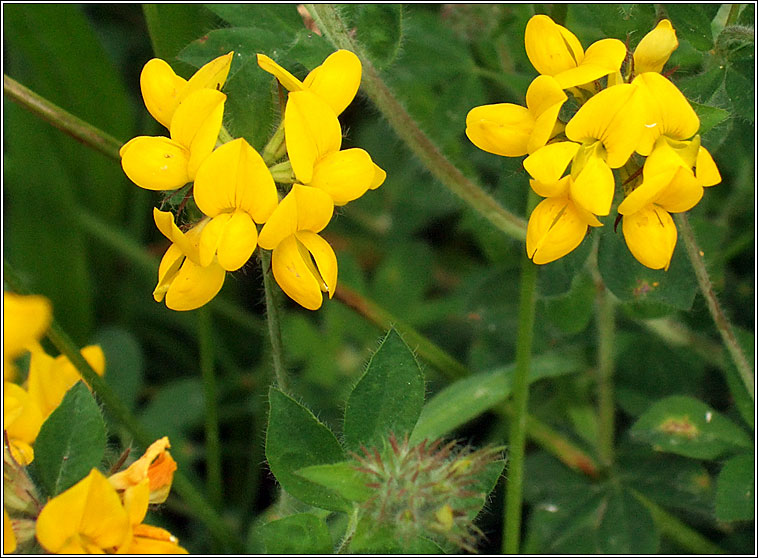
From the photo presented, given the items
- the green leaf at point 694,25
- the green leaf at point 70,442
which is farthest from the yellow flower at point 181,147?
the green leaf at point 694,25

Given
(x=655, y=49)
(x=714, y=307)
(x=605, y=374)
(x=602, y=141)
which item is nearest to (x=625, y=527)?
(x=605, y=374)

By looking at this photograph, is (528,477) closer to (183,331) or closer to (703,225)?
(703,225)

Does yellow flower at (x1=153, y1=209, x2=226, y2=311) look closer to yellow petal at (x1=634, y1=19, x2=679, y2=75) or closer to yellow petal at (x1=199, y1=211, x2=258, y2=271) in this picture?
yellow petal at (x1=199, y1=211, x2=258, y2=271)

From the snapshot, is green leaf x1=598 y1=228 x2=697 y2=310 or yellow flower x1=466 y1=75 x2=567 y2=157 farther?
green leaf x1=598 y1=228 x2=697 y2=310

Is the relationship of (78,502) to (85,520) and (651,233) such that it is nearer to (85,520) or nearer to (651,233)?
(85,520)

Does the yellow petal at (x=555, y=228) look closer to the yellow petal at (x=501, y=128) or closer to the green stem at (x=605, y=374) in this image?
the yellow petal at (x=501, y=128)

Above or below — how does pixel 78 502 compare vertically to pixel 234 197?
below

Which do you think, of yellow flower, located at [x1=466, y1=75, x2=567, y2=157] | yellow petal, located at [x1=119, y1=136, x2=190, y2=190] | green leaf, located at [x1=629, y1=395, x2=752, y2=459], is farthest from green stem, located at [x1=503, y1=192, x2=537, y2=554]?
yellow petal, located at [x1=119, y1=136, x2=190, y2=190]
